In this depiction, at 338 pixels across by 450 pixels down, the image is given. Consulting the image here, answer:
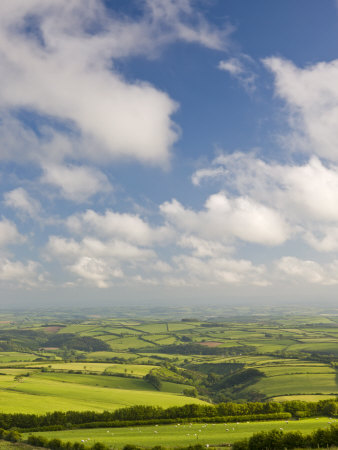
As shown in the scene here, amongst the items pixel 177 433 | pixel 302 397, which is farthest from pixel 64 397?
pixel 302 397

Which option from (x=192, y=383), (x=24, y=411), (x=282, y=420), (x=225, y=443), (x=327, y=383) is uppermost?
(x=225, y=443)

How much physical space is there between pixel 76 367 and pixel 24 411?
9911 cm

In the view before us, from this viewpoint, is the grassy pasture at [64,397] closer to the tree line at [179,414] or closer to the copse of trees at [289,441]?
the tree line at [179,414]

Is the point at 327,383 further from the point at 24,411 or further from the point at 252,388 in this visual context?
the point at 24,411

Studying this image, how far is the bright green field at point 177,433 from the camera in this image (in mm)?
52256

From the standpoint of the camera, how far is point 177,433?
5972cm

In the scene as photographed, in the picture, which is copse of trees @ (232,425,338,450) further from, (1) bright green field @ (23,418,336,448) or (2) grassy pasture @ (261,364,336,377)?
(2) grassy pasture @ (261,364,336,377)

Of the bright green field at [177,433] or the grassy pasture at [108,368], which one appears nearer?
the bright green field at [177,433]

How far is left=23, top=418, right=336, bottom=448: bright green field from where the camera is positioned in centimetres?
5226

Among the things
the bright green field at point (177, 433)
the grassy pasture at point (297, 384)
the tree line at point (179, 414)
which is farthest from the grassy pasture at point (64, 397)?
the grassy pasture at point (297, 384)

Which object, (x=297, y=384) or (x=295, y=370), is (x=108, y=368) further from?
(x=297, y=384)

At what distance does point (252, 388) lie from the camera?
142875 millimetres

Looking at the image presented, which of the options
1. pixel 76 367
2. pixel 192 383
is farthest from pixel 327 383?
pixel 76 367

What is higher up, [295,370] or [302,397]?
[302,397]
